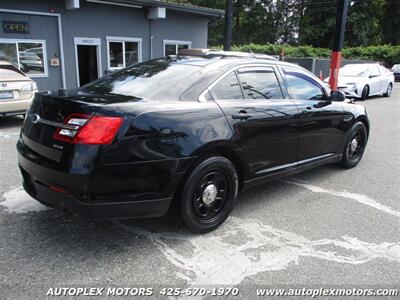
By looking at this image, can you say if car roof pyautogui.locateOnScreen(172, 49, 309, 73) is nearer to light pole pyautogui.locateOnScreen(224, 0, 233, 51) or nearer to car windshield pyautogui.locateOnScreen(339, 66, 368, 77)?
light pole pyautogui.locateOnScreen(224, 0, 233, 51)

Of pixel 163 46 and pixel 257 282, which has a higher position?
pixel 163 46

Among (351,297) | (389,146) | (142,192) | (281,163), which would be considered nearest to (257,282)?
(351,297)

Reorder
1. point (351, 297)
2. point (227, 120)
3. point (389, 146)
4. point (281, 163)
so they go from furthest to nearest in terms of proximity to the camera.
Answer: point (389, 146)
point (281, 163)
point (227, 120)
point (351, 297)

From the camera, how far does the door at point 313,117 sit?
15.3ft

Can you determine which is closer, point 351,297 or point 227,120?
point 351,297

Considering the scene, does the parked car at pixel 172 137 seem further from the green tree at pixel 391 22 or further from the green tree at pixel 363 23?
the green tree at pixel 391 22

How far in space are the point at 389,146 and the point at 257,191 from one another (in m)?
4.01

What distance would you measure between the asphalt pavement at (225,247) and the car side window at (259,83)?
48.3 inches

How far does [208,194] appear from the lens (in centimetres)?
367

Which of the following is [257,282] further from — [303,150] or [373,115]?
[373,115]

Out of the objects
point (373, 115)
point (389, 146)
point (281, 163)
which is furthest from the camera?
point (373, 115)

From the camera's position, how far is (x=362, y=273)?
3.17 m

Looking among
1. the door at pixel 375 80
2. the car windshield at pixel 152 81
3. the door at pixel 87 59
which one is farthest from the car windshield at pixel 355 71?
the car windshield at pixel 152 81

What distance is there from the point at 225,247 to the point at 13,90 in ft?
22.5
